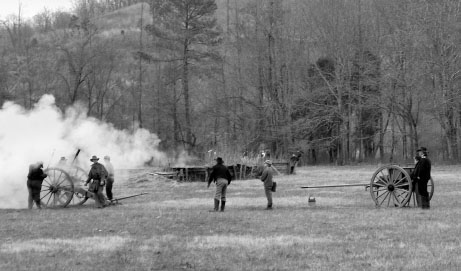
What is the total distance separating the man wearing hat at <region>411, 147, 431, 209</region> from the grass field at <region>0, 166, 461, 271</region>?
534 mm

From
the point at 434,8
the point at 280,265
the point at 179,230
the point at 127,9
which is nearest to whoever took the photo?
the point at 280,265

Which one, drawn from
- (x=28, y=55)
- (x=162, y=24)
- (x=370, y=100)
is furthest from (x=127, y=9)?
(x=370, y=100)

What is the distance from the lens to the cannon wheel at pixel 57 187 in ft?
62.0

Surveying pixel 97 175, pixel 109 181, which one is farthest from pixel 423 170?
pixel 109 181

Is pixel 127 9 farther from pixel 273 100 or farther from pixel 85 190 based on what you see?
pixel 85 190

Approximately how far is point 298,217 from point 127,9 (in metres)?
119

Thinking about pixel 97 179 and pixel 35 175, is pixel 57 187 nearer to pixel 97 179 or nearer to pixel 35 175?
pixel 35 175

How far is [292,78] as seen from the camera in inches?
2140

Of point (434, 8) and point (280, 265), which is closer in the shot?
point (280, 265)

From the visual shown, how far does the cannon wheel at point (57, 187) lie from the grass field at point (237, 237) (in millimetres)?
696

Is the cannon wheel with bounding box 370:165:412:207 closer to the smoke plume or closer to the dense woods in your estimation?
the smoke plume

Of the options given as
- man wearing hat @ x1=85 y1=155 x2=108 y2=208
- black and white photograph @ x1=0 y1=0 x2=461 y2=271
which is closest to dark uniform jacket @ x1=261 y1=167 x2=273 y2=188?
black and white photograph @ x1=0 y1=0 x2=461 y2=271

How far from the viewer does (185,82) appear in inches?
2069

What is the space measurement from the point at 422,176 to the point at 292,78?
3821 centimetres
